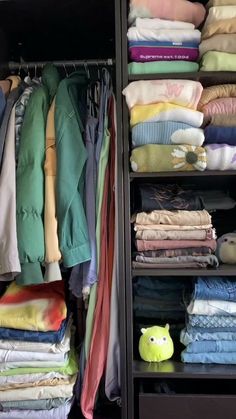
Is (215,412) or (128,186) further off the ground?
(128,186)

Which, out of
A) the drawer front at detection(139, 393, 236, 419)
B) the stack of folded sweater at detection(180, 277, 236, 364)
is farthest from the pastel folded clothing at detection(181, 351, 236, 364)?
the drawer front at detection(139, 393, 236, 419)

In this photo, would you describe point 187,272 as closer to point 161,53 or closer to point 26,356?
point 26,356

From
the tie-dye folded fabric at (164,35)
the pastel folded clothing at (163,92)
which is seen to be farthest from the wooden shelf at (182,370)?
the tie-dye folded fabric at (164,35)

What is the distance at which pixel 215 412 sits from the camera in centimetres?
121

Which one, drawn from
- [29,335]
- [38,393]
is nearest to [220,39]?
[29,335]

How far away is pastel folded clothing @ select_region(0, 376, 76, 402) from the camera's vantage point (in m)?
1.26

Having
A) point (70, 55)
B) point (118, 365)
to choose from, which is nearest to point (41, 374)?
A: point (118, 365)

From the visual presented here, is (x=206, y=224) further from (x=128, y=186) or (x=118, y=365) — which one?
(x=118, y=365)

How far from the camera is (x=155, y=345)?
4.10ft

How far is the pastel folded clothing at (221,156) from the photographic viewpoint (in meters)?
1.16

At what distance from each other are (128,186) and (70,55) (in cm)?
73

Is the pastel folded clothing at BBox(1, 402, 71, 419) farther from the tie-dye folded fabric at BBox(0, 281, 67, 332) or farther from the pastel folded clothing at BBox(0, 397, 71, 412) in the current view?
the tie-dye folded fabric at BBox(0, 281, 67, 332)

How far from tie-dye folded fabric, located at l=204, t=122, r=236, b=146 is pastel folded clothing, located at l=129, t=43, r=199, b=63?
252mm

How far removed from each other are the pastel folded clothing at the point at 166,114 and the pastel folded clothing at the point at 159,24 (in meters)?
0.26
